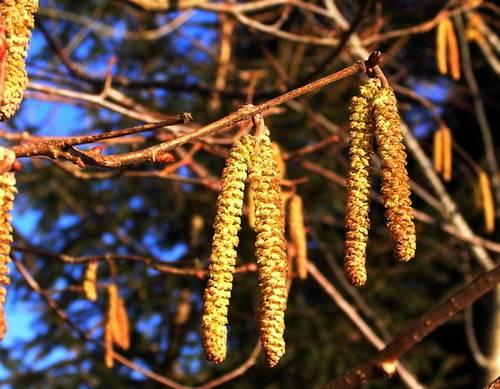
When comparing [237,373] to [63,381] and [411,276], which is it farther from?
[411,276]

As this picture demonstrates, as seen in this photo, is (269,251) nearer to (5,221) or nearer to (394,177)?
(394,177)

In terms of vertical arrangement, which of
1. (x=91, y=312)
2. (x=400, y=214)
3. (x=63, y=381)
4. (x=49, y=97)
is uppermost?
(x=91, y=312)

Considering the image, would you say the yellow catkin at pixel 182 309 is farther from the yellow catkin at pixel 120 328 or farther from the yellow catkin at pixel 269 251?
the yellow catkin at pixel 269 251

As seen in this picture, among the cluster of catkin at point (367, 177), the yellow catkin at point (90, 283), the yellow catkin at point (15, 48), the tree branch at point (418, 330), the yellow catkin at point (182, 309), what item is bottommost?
the tree branch at point (418, 330)

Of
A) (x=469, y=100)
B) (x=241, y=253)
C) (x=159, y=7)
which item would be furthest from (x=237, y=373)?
(x=469, y=100)

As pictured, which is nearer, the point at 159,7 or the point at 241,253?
the point at 159,7

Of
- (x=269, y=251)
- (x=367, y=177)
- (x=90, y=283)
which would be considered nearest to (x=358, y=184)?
(x=367, y=177)

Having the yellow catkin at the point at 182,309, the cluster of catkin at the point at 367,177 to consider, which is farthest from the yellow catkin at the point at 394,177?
the yellow catkin at the point at 182,309
